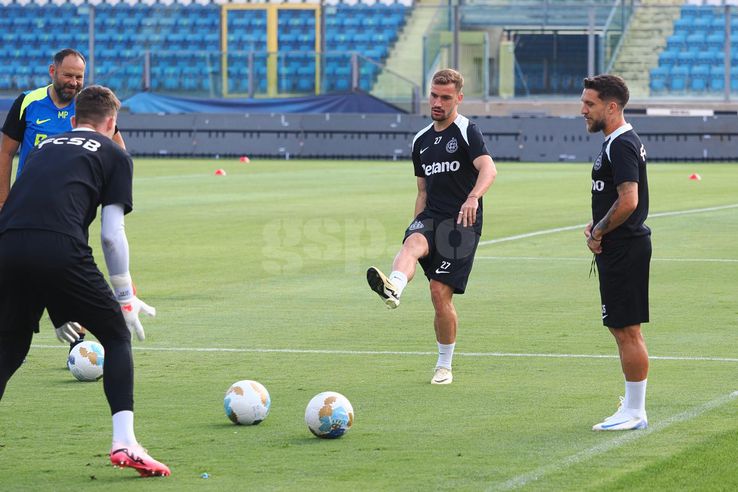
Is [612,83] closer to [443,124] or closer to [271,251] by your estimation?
[443,124]

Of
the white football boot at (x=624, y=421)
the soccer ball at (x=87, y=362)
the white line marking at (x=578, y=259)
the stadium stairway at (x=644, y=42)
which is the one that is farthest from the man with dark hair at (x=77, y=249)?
the stadium stairway at (x=644, y=42)

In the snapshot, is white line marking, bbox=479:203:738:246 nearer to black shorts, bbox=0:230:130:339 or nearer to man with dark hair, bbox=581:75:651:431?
man with dark hair, bbox=581:75:651:431

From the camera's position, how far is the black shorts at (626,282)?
25.4ft

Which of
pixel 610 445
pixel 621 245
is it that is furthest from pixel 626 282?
pixel 610 445

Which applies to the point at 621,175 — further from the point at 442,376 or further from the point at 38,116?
the point at 38,116

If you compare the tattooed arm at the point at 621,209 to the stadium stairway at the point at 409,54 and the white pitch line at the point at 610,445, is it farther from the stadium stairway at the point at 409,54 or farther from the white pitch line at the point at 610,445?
the stadium stairway at the point at 409,54

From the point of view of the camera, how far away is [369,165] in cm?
3916

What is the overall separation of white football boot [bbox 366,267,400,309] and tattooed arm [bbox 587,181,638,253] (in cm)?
175

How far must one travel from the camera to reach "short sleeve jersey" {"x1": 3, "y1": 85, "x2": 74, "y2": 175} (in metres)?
9.83

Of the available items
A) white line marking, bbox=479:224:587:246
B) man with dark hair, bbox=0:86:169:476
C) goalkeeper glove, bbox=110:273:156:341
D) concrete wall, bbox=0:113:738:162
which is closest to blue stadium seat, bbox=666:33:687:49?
concrete wall, bbox=0:113:738:162

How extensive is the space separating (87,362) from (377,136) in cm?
3329

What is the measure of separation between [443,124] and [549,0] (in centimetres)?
3970

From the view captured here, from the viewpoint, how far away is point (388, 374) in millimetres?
9711

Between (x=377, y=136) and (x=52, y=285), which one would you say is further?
(x=377, y=136)
